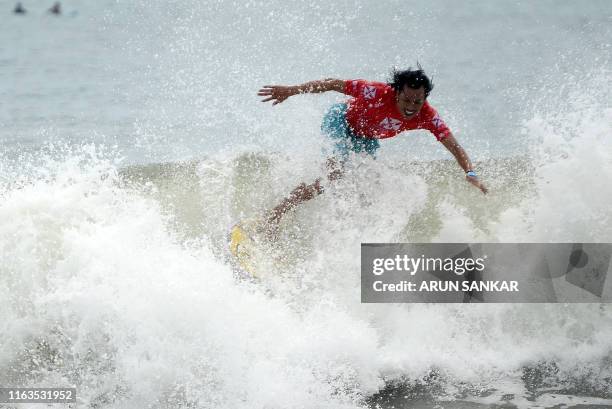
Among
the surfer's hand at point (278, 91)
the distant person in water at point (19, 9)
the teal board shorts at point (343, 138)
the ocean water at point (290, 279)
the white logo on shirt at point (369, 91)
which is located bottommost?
the ocean water at point (290, 279)

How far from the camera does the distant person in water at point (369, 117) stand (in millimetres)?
4793

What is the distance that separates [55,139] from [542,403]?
859 cm

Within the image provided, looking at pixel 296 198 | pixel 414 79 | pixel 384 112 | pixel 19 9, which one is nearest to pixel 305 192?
pixel 296 198

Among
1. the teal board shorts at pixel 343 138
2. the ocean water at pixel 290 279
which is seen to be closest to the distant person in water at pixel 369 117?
the teal board shorts at pixel 343 138

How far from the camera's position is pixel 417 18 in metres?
19.2

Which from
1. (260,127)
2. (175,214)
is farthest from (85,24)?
(175,214)

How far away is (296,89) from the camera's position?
4953mm

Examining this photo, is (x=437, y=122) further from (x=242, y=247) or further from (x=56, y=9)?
(x=56, y=9)

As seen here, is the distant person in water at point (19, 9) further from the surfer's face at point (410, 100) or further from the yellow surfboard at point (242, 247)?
the surfer's face at point (410, 100)

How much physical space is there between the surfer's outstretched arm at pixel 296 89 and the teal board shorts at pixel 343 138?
0.33 metres

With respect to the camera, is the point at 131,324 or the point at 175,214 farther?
the point at 175,214

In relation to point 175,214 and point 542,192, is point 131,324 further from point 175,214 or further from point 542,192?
point 542,192

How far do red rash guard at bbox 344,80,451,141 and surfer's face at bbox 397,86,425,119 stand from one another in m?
0.10

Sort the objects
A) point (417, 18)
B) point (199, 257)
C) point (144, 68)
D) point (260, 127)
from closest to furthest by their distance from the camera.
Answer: point (199, 257) < point (260, 127) < point (144, 68) < point (417, 18)
